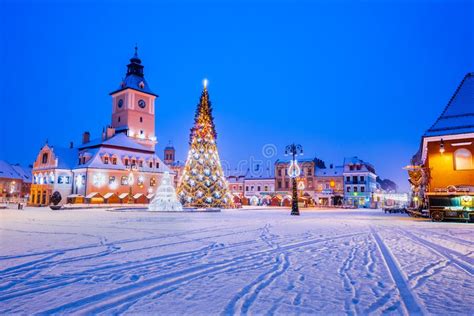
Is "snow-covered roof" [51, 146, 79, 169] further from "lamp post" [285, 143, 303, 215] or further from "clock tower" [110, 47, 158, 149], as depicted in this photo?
"lamp post" [285, 143, 303, 215]

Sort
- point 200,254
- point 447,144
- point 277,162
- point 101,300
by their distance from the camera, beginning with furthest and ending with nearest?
point 277,162
point 447,144
point 200,254
point 101,300

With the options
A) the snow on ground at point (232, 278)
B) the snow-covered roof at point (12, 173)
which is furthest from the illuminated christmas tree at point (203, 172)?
the snow-covered roof at point (12, 173)

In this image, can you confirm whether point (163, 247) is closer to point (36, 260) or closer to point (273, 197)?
point (36, 260)

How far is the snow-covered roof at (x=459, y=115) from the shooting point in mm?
24766

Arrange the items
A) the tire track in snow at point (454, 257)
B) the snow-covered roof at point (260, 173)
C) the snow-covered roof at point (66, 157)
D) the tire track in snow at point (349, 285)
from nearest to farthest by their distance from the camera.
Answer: the tire track in snow at point (349, 285)
the tire track in snow at point (454, 257)
the snow-covered roof at point (66, 157)
the snow-covered roof at point (260, 173)

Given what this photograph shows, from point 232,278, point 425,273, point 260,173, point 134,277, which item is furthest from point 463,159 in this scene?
point 260,173

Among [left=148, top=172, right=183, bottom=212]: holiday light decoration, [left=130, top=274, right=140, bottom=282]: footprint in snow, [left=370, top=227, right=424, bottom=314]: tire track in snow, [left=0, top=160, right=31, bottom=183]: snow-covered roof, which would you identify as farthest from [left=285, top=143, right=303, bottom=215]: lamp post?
[left=0, top=160, right=31, bottom=183]: snow-covered roof

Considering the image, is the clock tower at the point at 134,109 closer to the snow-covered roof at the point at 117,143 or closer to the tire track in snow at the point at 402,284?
the snow-covered roof at the point at 117,143

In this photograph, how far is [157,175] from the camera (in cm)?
5816

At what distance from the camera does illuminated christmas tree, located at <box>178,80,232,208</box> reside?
119 feet

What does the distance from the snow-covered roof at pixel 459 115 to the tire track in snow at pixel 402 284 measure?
20080mm

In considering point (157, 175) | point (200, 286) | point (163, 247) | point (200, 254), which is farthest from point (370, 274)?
point (157, 175)

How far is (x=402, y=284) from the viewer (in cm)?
594

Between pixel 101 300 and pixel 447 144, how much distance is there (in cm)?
2739
